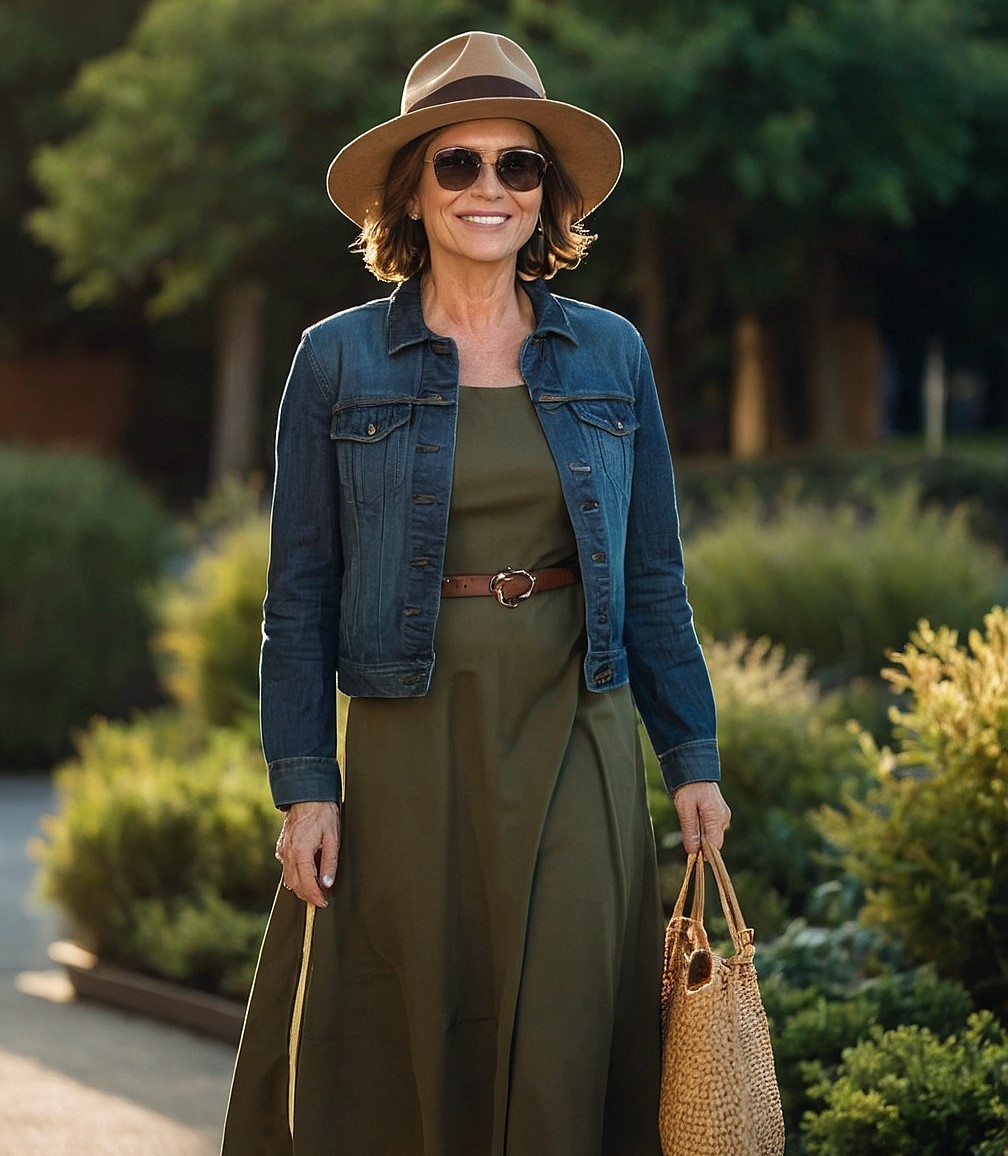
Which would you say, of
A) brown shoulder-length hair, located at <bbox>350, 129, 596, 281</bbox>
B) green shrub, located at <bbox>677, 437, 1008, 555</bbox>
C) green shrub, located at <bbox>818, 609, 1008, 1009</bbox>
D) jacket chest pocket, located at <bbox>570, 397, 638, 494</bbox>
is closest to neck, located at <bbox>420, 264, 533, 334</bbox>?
brown shoulder-length hair, located at <bbox>350, 129, 596, 281</bbox>

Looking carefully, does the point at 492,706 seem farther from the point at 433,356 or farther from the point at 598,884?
the point at 433,356

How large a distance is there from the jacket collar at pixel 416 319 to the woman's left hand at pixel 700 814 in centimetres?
77

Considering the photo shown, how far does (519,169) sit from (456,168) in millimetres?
107

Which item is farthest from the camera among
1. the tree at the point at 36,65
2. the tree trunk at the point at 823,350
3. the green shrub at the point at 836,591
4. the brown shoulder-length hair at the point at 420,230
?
the tree at the point at 36,65

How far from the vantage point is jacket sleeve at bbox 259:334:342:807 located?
3.26 metres

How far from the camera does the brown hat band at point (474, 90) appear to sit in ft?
10.9

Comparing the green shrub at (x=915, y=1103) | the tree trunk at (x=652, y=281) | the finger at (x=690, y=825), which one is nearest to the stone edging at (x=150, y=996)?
the green shrub at (x=915, y=1103)

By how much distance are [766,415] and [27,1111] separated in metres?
23.0

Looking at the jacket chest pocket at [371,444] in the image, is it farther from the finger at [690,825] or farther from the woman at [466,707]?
the finger at [690,825]

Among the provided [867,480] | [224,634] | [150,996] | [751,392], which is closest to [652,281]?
[751,392]

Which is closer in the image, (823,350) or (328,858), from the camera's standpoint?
(328,858)

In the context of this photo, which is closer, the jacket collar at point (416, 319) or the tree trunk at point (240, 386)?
the jacket collar at point (416, 319)

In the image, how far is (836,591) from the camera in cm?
884

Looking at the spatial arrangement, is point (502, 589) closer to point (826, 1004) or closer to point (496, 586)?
point (496, 586)
